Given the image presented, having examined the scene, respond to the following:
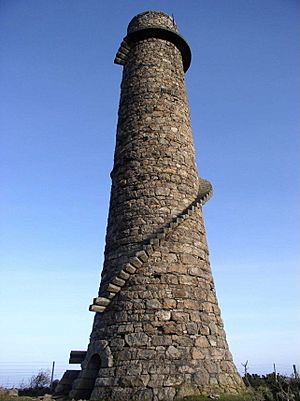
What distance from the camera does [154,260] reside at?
8195mm

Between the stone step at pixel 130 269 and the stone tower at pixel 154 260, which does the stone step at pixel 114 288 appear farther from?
the stone step at pixel 130 269

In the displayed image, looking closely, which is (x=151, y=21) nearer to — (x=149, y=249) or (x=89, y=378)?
(x=149, y=249)

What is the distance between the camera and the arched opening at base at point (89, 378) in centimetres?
777

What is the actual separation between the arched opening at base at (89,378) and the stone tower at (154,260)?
0.02 metres

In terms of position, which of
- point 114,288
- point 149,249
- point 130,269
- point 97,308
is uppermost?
point 149,249

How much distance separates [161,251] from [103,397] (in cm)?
295

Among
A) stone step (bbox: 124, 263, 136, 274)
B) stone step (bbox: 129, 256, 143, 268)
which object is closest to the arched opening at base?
stone step (bbox: 124, 263, 136, 274)

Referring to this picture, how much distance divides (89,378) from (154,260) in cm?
267

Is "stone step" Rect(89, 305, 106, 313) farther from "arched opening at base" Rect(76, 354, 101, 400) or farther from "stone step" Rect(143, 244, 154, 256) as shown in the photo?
"stone step" Rect(143, 244, 154, 256)

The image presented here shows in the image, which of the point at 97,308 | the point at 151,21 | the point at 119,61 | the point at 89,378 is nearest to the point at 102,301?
the point at 97,308

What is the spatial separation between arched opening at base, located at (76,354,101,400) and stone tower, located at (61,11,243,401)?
2 centimetres

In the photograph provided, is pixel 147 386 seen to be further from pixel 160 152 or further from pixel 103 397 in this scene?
pixel 160 152

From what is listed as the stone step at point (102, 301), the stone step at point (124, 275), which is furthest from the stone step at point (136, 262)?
the stone step at point (102, 301)

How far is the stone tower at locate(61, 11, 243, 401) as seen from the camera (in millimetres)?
7156
